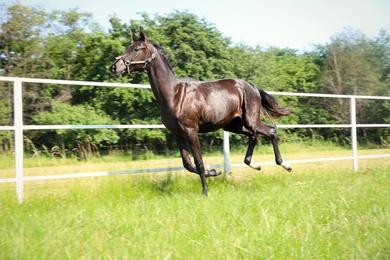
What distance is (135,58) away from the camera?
4.52 metres

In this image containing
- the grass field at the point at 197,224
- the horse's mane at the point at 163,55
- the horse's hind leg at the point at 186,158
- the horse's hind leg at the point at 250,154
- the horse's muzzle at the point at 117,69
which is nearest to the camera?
the grass field at the point at 197,224

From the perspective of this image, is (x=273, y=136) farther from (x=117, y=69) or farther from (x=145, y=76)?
(x=145, y=76)

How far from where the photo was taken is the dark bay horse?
14.8ft

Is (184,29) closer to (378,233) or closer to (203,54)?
(203,54)

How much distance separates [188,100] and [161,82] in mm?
427

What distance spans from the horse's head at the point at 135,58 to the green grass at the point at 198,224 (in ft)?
5.15

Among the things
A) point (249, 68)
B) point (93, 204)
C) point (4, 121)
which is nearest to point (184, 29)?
point (249, 68)

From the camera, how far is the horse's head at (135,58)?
4398 millimetres

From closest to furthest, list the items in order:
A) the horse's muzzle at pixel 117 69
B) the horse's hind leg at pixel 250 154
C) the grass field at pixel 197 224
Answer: the grass field at pixel 197 224 < the horse's muzzle at pixel 117 69 < the horse's hind leg at pixel 250 154

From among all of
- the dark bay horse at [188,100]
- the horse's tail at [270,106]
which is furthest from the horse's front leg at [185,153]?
the horse's tail at [270,106]

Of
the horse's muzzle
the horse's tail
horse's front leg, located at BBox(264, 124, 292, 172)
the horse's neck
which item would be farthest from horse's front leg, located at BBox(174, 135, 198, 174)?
the horse's tail

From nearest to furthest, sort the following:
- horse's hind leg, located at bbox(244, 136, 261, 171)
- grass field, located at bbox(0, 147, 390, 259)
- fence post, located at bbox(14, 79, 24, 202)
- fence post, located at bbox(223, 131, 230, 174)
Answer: grass field, located at bbox(0, 147, 390, 259)
fence post, located at bbox(14, 79, 24, 202)
horse's hind leg, located at bbox(244, 136, 261, 171)
fence post, located at bbox(223, 131, 230, 174)

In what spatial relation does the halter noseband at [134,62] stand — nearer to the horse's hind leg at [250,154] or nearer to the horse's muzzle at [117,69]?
the horse's muzzle at [117,69]

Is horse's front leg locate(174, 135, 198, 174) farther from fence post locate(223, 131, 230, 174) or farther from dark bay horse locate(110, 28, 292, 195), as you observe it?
fence post locate(223, 131, 230, 174)
